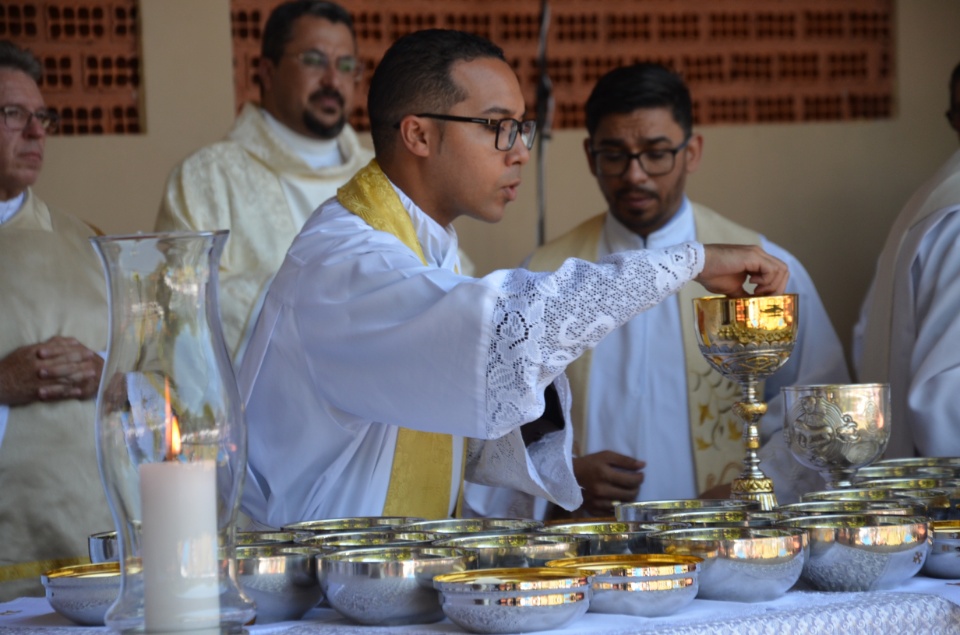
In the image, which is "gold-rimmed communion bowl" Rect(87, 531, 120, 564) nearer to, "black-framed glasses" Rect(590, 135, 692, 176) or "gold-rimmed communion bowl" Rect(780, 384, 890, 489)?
"gold-rimmed communion bowl" Rect(780, 384, 890, 489)

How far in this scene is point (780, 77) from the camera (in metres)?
6.23

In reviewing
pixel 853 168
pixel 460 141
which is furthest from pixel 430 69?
pixel 853 168

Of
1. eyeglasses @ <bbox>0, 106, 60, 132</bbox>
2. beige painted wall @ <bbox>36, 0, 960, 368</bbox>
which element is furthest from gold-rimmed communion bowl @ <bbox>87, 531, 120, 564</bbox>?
beige painted wall @ <bbox>36, 0, 960, 368</bbox>

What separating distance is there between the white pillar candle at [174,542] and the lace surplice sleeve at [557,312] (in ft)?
2.54

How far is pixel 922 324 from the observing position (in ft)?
11.4

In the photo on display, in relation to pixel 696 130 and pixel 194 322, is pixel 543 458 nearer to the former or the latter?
pixel 194 322

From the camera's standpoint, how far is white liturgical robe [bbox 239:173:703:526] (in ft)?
7.07

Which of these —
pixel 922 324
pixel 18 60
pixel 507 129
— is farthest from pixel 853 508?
pixel 18 60

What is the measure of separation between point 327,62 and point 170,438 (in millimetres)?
3737

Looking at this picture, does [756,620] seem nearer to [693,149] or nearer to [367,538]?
[367,538]

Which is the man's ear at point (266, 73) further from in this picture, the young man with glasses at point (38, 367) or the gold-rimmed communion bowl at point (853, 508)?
the gold-rimmed communion bowl at point (853, 508)

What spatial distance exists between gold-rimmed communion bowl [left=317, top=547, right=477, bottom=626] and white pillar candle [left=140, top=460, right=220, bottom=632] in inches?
11.0

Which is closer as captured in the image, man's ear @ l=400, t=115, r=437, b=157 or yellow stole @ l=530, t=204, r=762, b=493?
man's ear @ l=400, t=115, r=437, b=157

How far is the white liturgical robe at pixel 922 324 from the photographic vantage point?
3.18 meters
